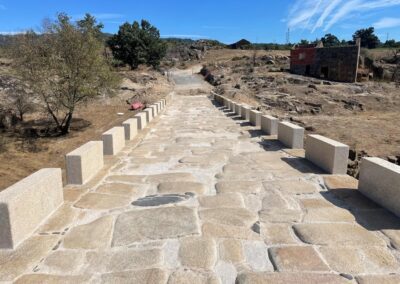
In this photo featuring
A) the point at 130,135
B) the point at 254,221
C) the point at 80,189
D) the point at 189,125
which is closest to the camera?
the point at 254,221

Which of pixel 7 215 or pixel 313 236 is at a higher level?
pixel 7 215

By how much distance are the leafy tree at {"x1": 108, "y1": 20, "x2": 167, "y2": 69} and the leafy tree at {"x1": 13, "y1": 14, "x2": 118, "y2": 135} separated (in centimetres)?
2770

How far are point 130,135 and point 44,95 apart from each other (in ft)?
34.7

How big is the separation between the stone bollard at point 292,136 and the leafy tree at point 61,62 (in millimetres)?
12240

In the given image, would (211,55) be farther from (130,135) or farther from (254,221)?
(254,221)

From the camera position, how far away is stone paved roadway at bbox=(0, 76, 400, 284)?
2.51m

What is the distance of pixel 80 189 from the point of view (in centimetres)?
434

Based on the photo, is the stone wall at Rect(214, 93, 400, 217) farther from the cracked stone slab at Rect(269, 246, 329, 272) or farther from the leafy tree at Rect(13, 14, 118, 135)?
the leafy tree at Rect(13, 14, 118, 135)

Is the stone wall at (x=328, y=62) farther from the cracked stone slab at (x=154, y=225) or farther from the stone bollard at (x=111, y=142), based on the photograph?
the cracked stone slab at (x=154, y=225)

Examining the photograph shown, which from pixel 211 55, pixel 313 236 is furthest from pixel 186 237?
pixel 211 55

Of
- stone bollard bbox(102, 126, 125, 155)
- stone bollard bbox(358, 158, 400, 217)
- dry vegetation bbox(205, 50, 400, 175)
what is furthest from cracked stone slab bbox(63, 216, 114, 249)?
dry vegetation bbox(205, 50, 400, 175)

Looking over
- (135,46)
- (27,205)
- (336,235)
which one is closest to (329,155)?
(336,235)

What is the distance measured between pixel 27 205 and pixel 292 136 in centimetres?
518

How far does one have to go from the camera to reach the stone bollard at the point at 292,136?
676 cm
